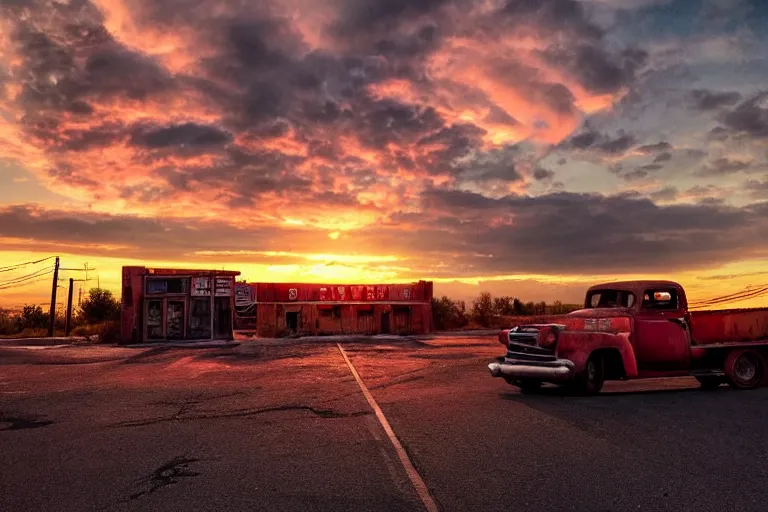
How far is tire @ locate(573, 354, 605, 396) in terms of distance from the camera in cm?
1283

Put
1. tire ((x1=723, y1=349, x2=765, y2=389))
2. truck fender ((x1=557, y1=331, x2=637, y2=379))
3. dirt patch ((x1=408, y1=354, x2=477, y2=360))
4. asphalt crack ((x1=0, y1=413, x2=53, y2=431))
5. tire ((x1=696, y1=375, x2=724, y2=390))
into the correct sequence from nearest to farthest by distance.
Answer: asphalt crack ((x1=0, y1=413, x2=53, y2=431)), truck fender ((x1=557, y1=331, x2=637, y2=379)), tire ((x1=723, y1=349, x2=765, y2=389)), tire ((x1=696, y1=375, x2=724, y2=390)), dirt patch ((x1=408, y1=354, x2=477, y2=360))

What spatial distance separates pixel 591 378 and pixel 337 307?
3218 centimetres

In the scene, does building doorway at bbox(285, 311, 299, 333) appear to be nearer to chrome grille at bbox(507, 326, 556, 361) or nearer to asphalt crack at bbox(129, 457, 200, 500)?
chrome grille at bbox(507, 326, 556, 361)

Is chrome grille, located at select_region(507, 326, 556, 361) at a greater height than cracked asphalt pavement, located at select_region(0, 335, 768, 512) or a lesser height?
greater

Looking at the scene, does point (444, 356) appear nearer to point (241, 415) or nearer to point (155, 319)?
point (241, 415)

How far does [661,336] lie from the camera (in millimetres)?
13648

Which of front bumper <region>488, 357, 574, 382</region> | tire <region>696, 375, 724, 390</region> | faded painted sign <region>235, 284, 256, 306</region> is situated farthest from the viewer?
faded painted sign <region>235, 284, 256, 306</region>

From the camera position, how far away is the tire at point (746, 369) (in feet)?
46.6

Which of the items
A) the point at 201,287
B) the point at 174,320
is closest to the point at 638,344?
the point at 201,287

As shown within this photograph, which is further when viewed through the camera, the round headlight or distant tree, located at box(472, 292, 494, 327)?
distant tree, located at box(472, 292, 494, 327)

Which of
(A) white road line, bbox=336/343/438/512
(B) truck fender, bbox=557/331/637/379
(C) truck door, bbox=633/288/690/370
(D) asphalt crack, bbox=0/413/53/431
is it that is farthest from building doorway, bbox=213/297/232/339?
(C) truck door, bbox=633/288/690/370

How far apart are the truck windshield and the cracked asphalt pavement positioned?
1893mm

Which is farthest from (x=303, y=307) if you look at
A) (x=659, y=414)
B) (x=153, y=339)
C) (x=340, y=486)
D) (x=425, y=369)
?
(x=340, y=486)

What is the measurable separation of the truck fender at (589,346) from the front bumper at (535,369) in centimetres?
22
